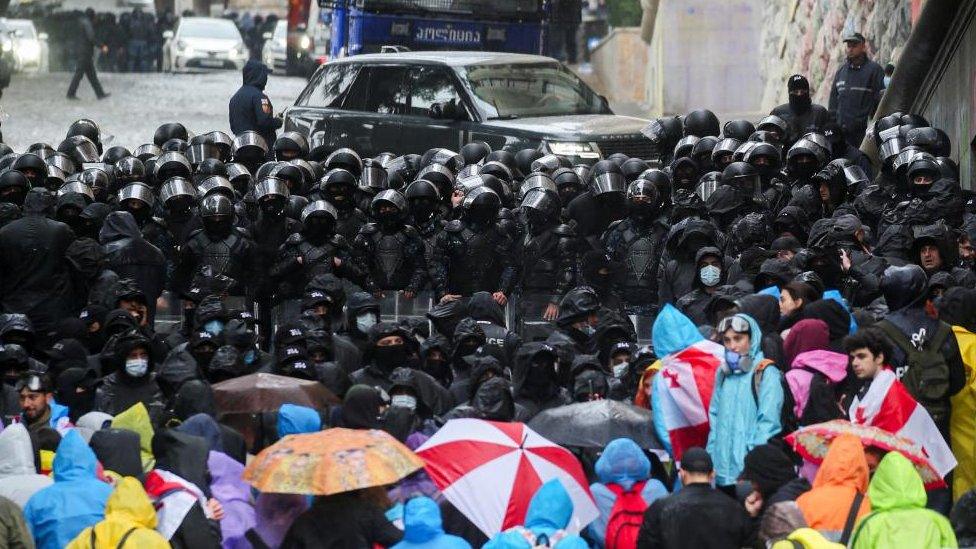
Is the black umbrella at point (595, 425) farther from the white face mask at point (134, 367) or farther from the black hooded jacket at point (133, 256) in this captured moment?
the black hooded jacket at point (133, 256)

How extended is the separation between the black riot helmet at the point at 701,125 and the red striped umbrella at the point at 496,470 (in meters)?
9.19

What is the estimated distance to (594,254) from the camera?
51.8 ft

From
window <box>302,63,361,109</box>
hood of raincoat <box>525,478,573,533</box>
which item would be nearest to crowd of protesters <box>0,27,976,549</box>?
hood of raincoat <box>525,478,573,533</box>

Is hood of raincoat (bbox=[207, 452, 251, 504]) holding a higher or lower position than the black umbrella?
lower

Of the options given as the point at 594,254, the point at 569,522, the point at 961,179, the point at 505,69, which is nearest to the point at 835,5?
the point at 505,69

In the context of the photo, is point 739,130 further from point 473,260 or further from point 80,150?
point 80,150

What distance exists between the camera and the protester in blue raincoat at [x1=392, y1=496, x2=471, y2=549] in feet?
27.7

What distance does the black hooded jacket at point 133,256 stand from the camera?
1538 centimetres

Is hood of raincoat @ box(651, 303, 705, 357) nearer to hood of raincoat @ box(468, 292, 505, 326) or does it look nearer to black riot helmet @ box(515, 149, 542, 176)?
hood of raincoat @ box(468, 292, 505, 326)

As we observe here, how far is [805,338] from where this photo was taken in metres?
11.3

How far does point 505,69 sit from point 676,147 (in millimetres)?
3987

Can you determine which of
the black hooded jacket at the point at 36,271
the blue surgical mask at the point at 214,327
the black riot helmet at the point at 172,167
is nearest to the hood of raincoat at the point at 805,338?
the blue surgical mask at the point at 214,327

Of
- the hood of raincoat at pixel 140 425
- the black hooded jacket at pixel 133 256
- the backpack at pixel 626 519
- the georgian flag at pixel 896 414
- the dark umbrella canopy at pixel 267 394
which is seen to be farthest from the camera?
the black hooded jacket at pixel 133 256

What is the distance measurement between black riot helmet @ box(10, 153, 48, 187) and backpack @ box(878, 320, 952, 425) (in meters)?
8.63
